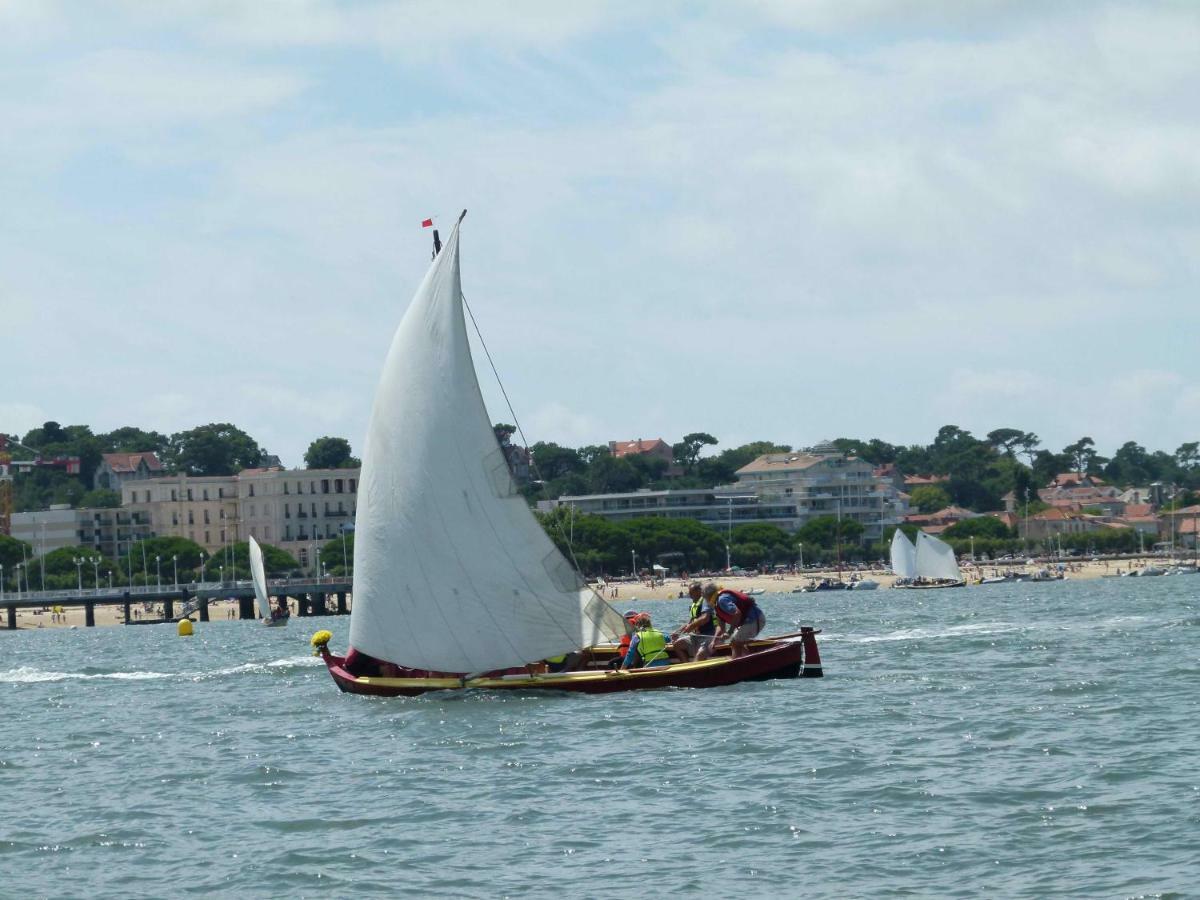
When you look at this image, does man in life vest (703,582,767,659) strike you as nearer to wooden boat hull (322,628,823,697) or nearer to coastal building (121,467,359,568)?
wooden boat hull (322,628,823,697)

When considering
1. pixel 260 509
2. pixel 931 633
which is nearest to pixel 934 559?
pixel 260 509

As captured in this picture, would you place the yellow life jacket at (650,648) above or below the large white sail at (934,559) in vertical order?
below

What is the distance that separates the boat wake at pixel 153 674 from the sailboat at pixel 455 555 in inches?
579

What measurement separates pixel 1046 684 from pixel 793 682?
454 centimetres

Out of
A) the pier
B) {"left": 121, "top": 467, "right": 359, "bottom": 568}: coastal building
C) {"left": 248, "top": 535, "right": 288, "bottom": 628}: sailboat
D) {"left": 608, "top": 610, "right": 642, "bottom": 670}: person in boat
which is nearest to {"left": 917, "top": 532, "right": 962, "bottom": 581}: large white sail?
the pier

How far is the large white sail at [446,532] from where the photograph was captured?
33.4 metres

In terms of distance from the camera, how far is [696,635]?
113 ft

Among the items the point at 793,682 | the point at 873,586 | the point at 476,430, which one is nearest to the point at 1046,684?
the point at 793,682

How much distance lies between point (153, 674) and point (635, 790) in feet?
103

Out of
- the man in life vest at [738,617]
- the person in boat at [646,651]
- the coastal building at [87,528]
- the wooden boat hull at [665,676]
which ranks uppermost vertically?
the coastal building at [87,528]

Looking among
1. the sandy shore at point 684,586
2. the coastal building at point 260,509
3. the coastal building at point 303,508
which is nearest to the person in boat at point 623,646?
the sandy shore at point 684,586

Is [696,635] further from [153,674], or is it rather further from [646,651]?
[153,674]

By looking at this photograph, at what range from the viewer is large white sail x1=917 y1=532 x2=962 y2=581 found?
13975cm

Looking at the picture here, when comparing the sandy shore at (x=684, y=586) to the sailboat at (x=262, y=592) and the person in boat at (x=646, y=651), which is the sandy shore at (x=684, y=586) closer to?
the sailboat at (x=262, y=592)
